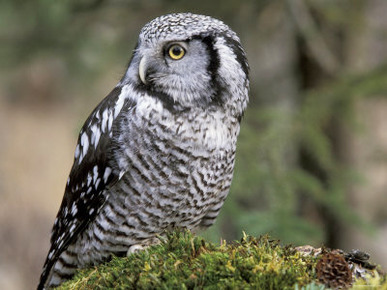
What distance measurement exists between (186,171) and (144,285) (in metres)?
1.02

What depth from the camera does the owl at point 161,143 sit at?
110 inches

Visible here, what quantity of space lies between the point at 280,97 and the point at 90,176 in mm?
6044

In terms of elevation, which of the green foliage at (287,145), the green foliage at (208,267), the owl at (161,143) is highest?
the green foliage at (287,145)

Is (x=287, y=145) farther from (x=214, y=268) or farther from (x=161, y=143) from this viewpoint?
(x=214, y=268)

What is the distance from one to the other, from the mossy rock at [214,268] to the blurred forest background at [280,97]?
1.29 m

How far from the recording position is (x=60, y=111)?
14.8 meters

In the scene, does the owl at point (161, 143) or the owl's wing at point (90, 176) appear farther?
the owl's wing at point (90, 176)

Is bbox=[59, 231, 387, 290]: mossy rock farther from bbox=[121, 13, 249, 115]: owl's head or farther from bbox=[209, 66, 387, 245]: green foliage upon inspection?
bbox=[209, 66, 387, 245]: green foliage

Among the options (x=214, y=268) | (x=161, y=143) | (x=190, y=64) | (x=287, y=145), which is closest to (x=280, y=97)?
(x=287, y=145)

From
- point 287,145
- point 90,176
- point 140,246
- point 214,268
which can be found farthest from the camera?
point 287,145

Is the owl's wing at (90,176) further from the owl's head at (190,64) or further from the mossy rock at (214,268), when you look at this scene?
the mossy rock at (214,268)

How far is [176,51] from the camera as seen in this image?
9.75 feet

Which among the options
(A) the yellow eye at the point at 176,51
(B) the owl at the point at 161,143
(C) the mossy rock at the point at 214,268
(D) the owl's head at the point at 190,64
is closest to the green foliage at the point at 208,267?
(C) the mossy rock at the point at 214,268

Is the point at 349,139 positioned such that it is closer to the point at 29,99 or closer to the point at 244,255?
the point at 244,255
